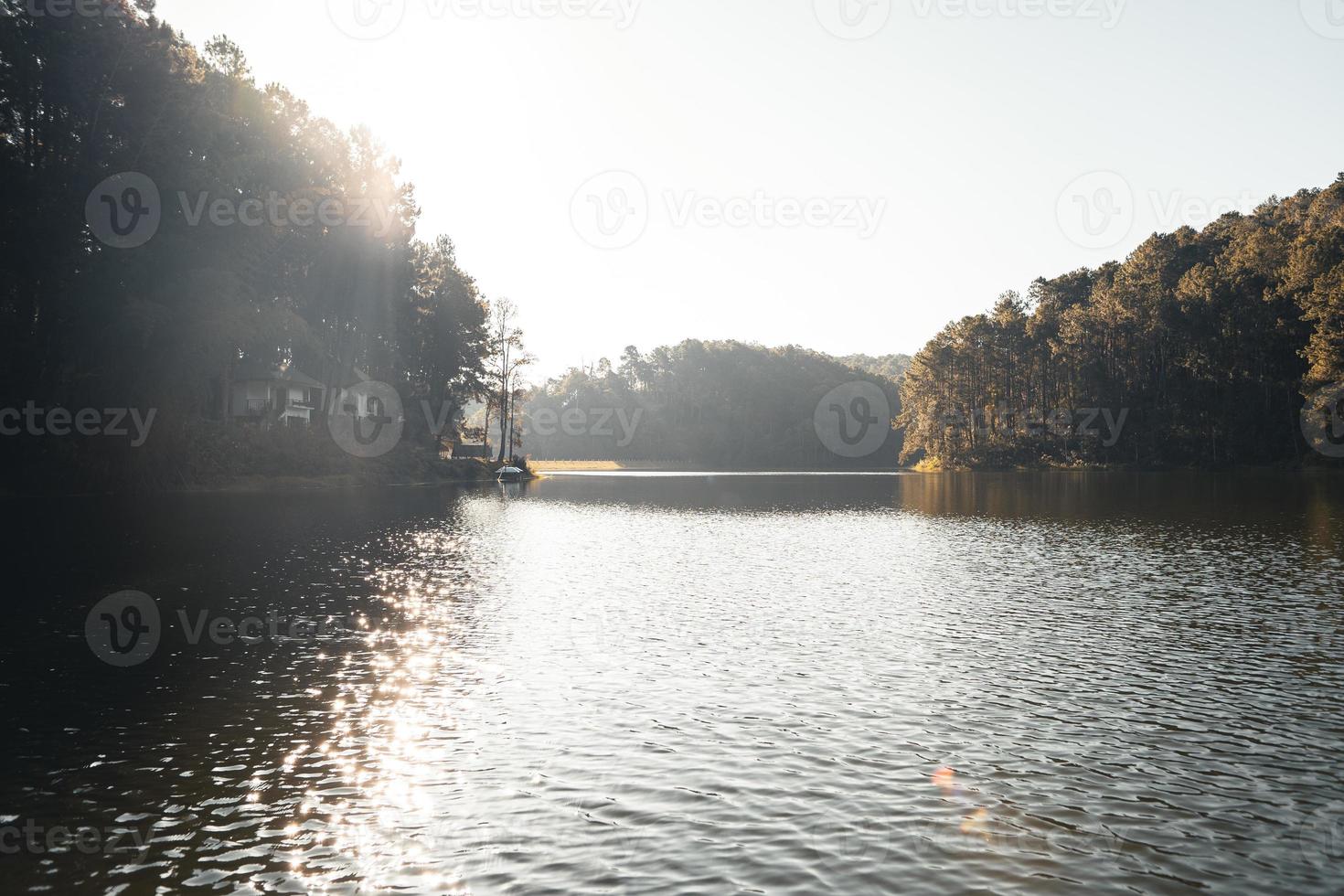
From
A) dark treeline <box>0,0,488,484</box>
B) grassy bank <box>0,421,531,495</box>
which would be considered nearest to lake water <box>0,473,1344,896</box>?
grassy bank <box>0,421,531,495</box>

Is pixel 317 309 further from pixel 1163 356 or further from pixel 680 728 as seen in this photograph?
pixel 1163 356

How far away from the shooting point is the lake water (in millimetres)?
9844

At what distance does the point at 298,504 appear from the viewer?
61.2 metres

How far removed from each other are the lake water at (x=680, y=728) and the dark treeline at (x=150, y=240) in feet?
108

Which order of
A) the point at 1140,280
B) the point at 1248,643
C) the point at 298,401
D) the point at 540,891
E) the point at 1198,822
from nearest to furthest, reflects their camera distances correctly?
1. the point at 540,891
2. the point at 1198,822
3. the point at 1248,643
4. the point at 298,401
5. the point at 1140,280

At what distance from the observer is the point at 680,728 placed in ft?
48.2

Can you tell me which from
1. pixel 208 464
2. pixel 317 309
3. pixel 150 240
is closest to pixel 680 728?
pixel 150 240

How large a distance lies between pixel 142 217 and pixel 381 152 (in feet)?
128

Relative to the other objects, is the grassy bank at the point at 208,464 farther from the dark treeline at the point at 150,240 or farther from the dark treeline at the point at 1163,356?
the dark treeline at the point at 1163,356

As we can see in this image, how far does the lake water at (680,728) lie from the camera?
9844mm

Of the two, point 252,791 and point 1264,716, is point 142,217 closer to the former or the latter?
point 252,791

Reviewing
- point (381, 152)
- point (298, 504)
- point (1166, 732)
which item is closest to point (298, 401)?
point (381, 152)

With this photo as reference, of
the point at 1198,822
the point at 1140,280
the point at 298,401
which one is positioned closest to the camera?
the point at 1198,822

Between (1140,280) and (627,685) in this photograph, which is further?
(1140,280)
